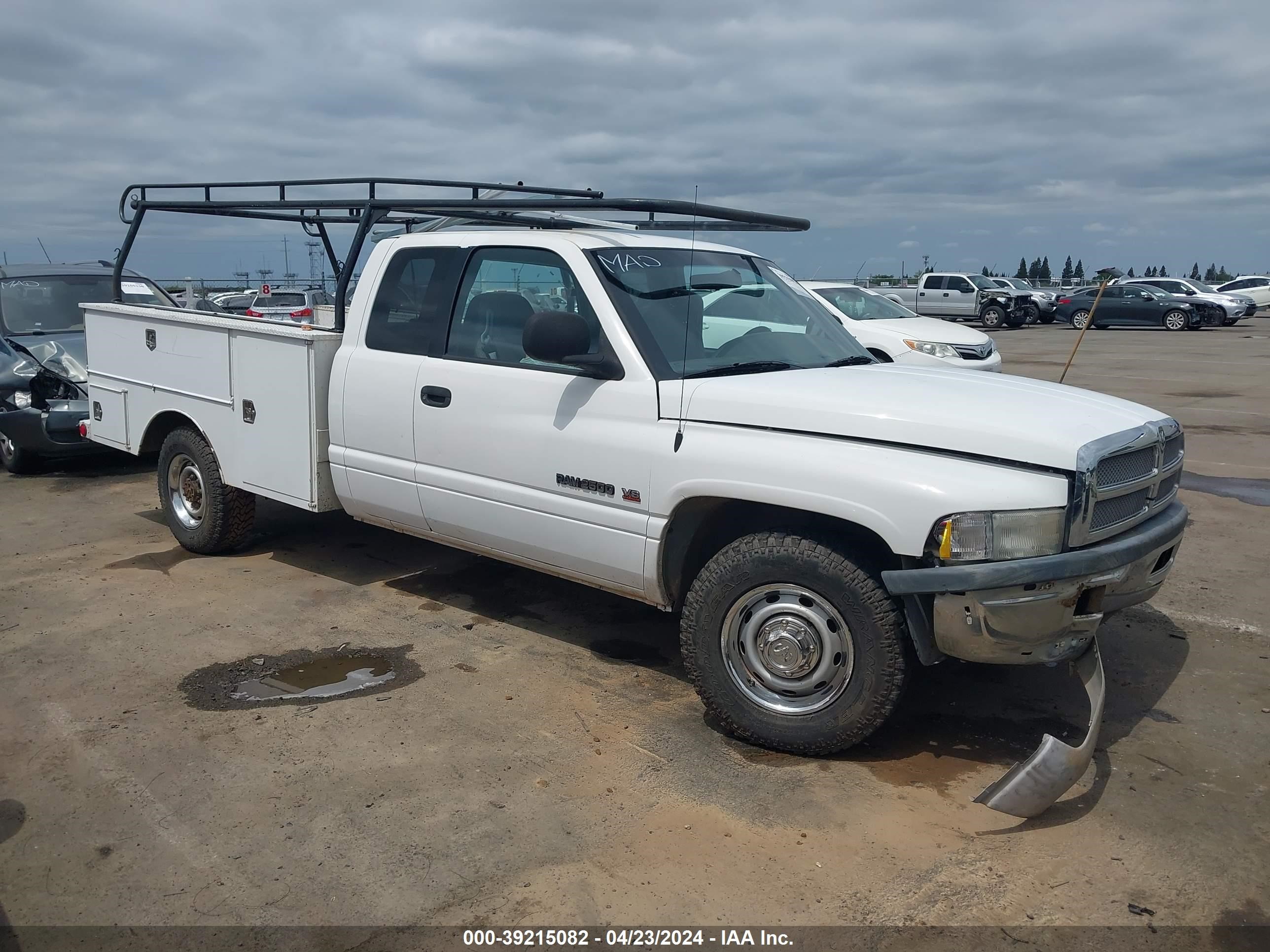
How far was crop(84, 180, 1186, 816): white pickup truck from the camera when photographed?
3650 mm

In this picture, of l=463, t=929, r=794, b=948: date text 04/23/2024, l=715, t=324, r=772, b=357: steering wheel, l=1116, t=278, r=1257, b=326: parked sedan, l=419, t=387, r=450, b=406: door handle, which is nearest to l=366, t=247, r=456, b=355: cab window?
l=419, t=387, r=450, b=406: door handle

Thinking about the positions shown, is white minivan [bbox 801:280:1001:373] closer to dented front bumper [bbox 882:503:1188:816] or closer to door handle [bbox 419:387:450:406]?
door handle [bbox 419:387:450:406]

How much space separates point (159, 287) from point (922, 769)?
9.87 metres

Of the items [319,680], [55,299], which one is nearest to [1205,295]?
[55,299]

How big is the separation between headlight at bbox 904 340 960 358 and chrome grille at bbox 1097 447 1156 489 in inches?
359

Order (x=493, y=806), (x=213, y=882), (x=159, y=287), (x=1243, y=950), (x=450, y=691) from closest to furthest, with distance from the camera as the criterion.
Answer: (x=1243, y=950) → (x=213, y=882) → (x=493, y=806) → (x=450, y=691) → (x=159, y=287)

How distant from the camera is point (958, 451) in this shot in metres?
3.72

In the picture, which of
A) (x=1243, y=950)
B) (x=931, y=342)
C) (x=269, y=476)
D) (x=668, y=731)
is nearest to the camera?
(x=1243, y=950)

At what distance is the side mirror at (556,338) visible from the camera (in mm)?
4309

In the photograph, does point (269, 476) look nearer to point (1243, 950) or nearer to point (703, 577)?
point (703, 577)

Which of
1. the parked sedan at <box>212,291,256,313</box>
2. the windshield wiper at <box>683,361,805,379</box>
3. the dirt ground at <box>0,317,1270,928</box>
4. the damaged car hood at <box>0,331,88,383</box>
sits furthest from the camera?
the parked sedan at <box>212,291,256,313</box>

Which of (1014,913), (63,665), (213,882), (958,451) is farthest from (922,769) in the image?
(63,665)

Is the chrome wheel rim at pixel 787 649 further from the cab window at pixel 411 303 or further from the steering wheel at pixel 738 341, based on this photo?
the cab window at pixel 411 303

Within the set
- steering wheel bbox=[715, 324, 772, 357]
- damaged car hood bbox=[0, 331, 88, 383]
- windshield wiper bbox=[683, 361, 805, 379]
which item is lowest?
damaged car hood bbox=[0, 331, 88, 383]
